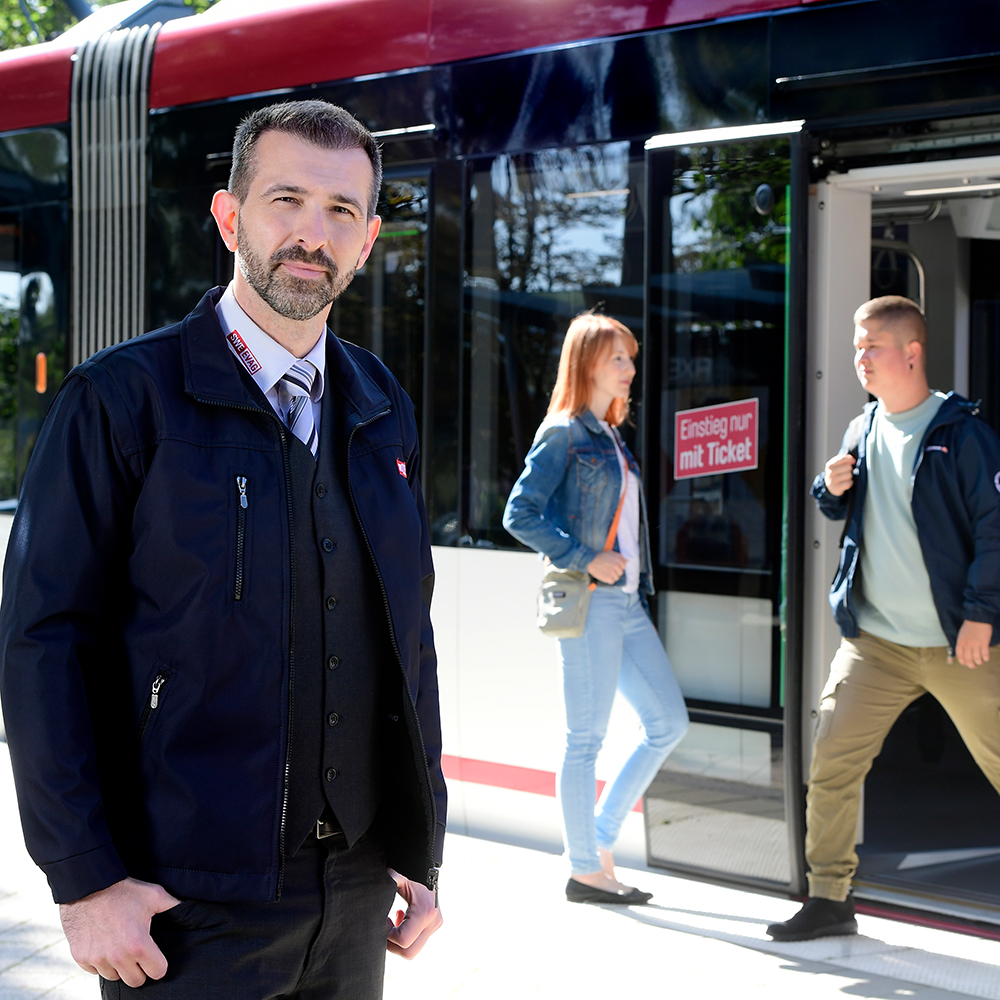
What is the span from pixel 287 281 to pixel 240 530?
15.0 inches

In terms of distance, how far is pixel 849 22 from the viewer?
382cm

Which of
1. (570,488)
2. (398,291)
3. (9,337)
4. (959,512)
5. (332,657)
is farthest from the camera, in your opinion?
(9,337)

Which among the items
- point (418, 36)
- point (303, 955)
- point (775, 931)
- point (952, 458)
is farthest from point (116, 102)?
point (303, 955)

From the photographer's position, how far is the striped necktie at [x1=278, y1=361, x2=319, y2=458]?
1810 mm

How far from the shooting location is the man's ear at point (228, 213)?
181 cm

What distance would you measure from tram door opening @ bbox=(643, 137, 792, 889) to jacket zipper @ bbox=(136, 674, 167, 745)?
2.80 m

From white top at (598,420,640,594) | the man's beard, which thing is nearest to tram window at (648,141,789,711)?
white top at (598,420,640,594)

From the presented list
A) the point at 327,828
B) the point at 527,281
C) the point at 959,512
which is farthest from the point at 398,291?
the point at 327,828

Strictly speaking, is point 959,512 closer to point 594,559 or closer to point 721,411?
point 721,411

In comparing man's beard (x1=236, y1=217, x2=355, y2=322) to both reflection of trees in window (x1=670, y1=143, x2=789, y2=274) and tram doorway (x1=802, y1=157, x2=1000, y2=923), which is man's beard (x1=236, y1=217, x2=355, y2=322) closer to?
reflection of trees in window (x1=670, y1=143, x2=789, y2=274)

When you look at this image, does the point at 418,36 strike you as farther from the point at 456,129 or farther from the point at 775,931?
the point at 775,931

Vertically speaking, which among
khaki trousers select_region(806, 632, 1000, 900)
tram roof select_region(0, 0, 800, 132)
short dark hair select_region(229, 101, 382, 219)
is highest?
tram roof select_region(0, 0, 800, 132)

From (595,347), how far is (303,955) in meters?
2.70

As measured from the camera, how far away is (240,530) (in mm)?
1655
